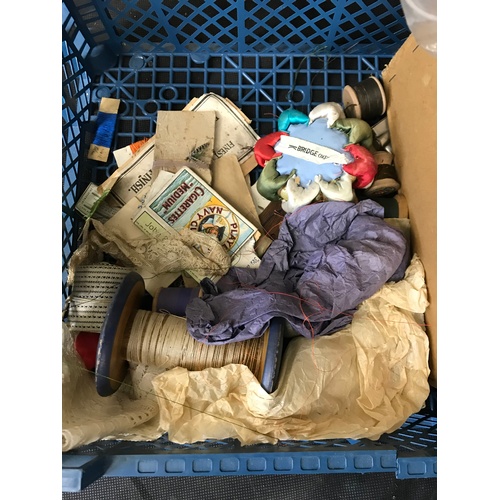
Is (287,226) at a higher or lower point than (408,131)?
lower

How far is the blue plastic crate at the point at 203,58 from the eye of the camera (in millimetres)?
1306

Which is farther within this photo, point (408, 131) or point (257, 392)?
point (408, 131)

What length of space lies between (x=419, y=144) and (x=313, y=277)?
380 millimetres

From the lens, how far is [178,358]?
40.4 inches

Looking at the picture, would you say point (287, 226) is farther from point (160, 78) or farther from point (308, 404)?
point (160, 78)

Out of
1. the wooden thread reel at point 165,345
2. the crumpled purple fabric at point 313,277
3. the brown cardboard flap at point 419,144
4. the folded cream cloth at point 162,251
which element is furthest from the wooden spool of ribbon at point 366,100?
the wooden thread reel at point 165,345

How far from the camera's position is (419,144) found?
1085 millimetres

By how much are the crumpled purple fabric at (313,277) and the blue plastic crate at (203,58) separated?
409 millimetres

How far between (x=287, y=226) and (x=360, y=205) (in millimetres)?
179

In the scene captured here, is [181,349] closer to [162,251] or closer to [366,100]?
[162,251]

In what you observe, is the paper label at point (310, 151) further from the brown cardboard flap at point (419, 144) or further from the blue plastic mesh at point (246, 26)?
the blue plastic mesh at point (246, 26)
